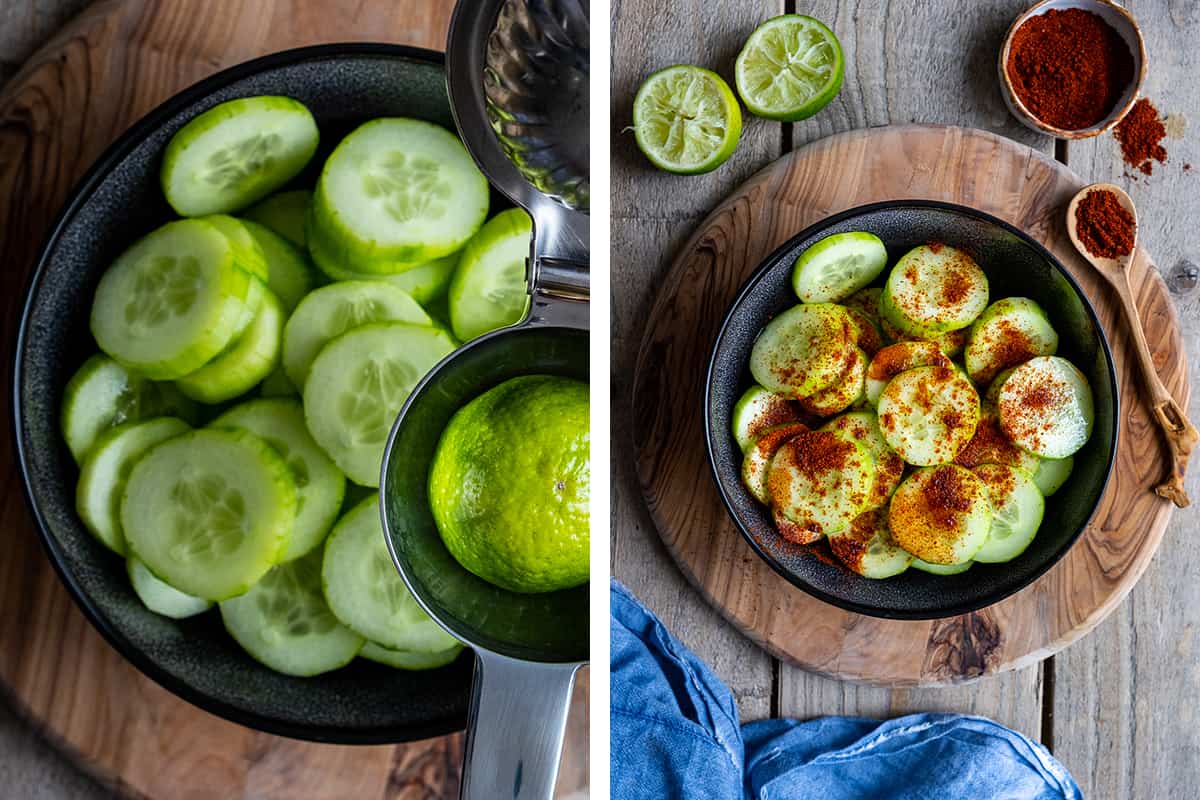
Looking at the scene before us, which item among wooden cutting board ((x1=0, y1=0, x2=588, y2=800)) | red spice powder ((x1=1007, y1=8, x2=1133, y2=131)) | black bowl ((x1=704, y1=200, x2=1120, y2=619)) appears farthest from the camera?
red spice powder ((x1=1007, y1=8, x2=1133, y2=131))

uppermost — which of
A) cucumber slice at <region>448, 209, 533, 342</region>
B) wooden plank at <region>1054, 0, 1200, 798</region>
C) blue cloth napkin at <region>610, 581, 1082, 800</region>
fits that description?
cucumber slice at <region>448, 209, 533, 342</region>

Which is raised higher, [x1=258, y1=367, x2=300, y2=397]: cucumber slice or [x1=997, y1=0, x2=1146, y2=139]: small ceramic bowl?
[x1=997, y1=0, x2=1146, y2=139]: small ceramic bowl

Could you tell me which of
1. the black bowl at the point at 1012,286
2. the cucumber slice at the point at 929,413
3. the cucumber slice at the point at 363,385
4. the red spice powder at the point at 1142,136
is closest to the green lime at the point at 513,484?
the cucumber slice at the point at 363,385

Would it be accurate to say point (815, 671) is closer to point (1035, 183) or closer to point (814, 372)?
point (814, 372)

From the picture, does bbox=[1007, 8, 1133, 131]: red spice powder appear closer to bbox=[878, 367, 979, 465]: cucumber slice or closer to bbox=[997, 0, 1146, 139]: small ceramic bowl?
bbox=[997, 0, 1146, 139]: small ceramic bowl

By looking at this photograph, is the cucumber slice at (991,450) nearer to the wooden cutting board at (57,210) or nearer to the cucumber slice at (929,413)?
the cucumber slice at (929,413)

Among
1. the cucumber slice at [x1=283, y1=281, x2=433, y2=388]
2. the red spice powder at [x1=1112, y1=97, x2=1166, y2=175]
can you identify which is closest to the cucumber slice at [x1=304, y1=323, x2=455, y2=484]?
→ the cucumber slice at [x1=283, y1=281, x2=433, y2=388]

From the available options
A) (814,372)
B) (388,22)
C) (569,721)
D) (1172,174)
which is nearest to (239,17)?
(388,22)
